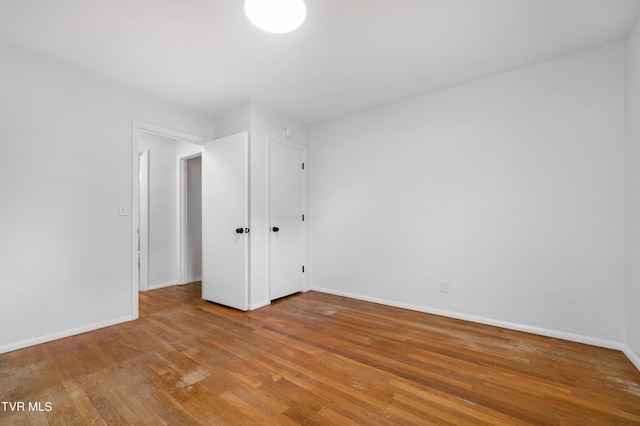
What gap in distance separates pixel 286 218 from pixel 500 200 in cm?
252

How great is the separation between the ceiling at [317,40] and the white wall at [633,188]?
0.27m

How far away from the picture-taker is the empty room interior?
180 cm

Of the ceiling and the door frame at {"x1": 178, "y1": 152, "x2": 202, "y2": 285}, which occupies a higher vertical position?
the ceiling

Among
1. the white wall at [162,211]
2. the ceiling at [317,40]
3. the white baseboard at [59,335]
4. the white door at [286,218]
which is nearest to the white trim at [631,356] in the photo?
the ceiling at [317,40]

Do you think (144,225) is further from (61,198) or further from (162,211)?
(61,198)

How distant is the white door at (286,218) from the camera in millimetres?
3643

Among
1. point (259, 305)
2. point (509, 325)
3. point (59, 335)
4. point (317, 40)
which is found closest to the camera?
point (317, 40)

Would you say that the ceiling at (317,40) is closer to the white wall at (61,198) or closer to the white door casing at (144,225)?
the white wall at (61,198)

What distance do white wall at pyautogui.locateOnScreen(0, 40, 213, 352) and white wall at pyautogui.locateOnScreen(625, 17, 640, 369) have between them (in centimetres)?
441

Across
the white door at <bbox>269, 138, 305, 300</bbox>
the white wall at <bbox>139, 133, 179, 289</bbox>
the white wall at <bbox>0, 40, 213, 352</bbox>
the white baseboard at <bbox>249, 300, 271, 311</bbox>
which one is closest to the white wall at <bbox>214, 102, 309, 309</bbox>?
the white baseboard at <bbox>249, 300, 271, 311</bbox>

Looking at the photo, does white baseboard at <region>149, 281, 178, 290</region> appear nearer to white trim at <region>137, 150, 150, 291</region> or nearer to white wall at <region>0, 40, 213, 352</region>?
white trim at <region>137, 150, 150, 291</region>

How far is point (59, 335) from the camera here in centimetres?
248

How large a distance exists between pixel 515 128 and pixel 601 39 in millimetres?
826

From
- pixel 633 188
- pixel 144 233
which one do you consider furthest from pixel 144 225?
pixel 633 188
